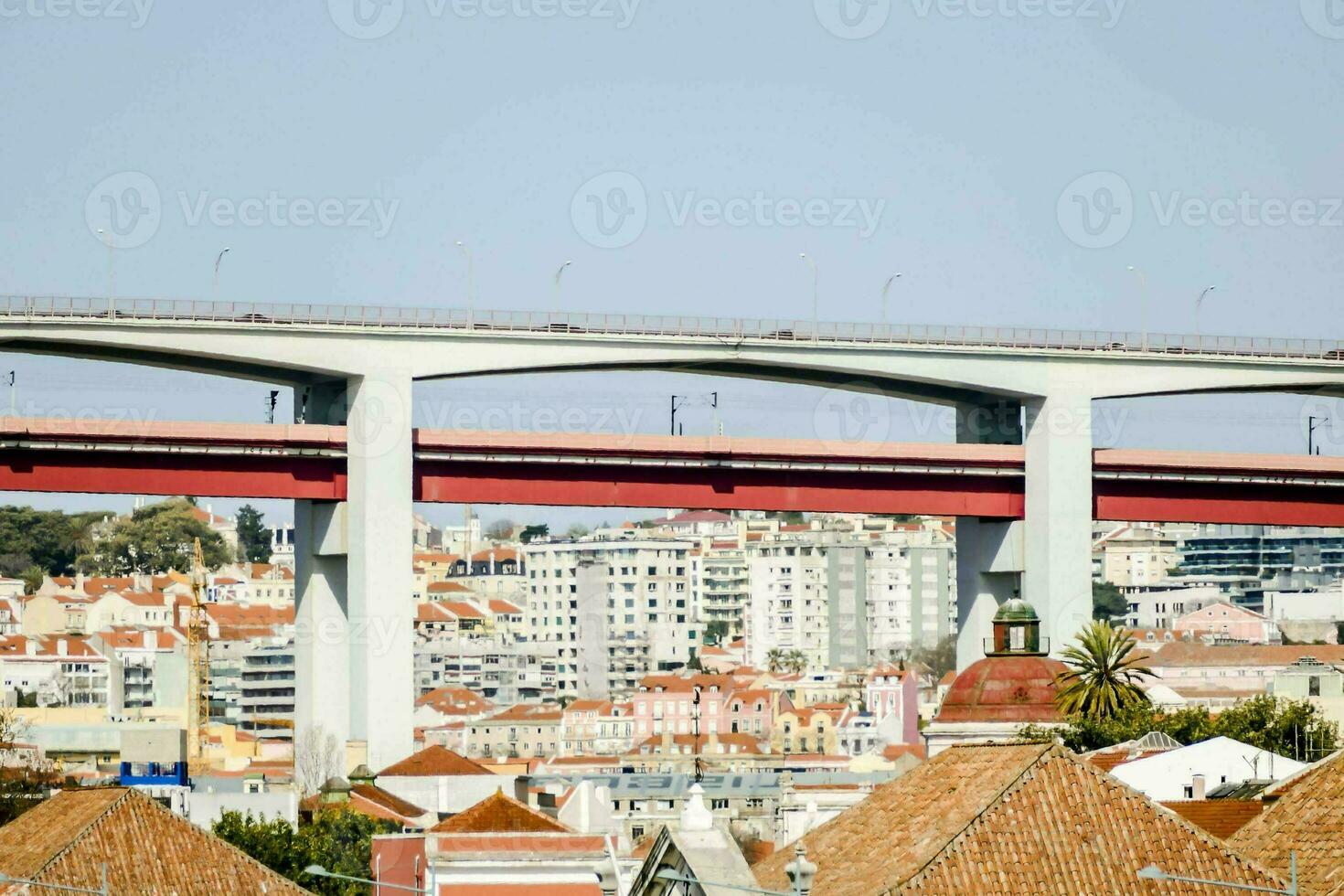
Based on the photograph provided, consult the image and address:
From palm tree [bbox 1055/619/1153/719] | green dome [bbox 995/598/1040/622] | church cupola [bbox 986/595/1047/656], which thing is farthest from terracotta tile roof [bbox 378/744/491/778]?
green dome [bbox 995/598/1040/622]

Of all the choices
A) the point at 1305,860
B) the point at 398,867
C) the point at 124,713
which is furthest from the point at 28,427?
the point at 124,713

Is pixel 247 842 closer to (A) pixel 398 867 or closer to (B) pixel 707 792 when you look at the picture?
(A) pixel 398 867

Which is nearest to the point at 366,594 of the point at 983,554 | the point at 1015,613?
the point at 983,554

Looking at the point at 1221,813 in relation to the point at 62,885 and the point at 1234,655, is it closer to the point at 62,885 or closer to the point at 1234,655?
the point at 62,885

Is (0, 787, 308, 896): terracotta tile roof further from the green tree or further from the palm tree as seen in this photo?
the palm tree

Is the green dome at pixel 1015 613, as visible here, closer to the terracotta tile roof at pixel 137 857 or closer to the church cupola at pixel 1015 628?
the church cupola at pixel 1015 628

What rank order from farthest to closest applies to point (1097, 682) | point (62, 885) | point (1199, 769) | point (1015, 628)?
point (1097, 682) → point (1015, 628) → point (1199, 769) → point (62, 885)
